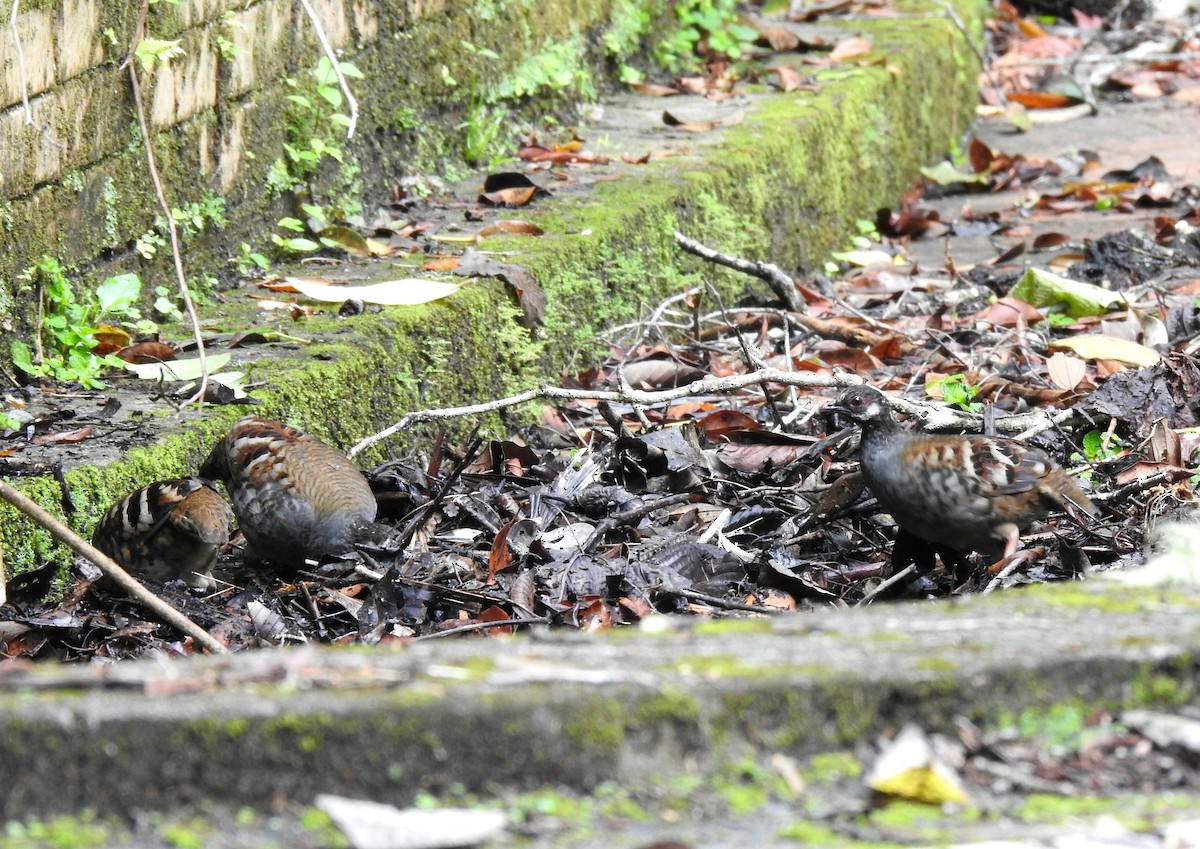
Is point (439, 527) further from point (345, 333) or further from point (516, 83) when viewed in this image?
point (516, 83)

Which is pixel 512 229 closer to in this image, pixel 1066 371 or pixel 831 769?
pixel 1066 371

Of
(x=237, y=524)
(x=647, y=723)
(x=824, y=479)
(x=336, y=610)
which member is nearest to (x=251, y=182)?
(x=237, y=524)

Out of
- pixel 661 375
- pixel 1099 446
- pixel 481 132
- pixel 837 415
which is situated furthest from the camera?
pixel 481 132

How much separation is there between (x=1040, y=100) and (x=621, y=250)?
241 inches

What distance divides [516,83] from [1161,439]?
3901 millimetres

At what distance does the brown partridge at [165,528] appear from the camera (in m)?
4.29

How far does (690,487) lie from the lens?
504cm

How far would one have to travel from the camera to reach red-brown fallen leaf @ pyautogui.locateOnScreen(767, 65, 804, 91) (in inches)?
356

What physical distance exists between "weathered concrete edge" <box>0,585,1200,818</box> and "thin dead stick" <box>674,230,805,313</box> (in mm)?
4127

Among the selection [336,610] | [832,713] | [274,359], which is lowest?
[336,610]

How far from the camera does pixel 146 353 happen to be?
5.04 meters

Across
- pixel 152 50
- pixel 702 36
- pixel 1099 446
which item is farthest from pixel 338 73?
pixel 702 36

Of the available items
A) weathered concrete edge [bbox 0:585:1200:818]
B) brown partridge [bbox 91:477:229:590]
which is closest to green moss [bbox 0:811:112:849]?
weathered concrete edge [bbox 0:585:1200:818]

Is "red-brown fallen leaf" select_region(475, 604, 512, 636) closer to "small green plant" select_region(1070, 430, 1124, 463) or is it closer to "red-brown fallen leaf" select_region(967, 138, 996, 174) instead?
"small green plant" select_region(1070, 430, 1124, 463)
